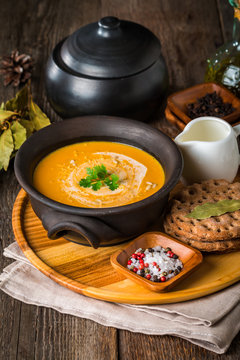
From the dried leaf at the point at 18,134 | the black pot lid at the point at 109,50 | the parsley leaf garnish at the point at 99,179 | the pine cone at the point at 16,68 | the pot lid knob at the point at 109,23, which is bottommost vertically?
the pine cone at the point at 16,68

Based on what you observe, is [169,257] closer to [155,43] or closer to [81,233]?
[81,233]

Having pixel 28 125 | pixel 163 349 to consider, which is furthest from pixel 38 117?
pixel 163 349

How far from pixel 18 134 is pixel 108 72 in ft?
1.51

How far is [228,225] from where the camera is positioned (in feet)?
5.52

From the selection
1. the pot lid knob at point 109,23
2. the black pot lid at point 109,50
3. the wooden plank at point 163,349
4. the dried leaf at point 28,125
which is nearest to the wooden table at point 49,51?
the wooden plank at point 163,349

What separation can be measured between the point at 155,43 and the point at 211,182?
0.78 metres

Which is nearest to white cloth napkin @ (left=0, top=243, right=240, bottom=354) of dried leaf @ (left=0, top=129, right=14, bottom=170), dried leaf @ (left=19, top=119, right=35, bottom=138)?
dried leaf @ (left=0, top=129, right=14, bottom=170)

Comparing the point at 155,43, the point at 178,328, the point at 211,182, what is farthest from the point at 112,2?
the point at 178,328

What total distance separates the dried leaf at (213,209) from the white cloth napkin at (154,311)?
24 cm

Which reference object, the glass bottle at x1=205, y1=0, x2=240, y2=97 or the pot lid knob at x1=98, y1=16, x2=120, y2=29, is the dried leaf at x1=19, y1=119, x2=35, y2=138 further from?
the glass bottle at x1=205, y1=0, x2=240, y2=97

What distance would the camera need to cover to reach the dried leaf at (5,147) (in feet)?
7.02

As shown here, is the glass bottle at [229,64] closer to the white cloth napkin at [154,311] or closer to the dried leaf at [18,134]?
the dried leaf at [18,134]

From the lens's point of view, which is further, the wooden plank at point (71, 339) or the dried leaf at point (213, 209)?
the dried leaf at point (213, 209)

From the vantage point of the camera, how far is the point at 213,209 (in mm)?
1730
